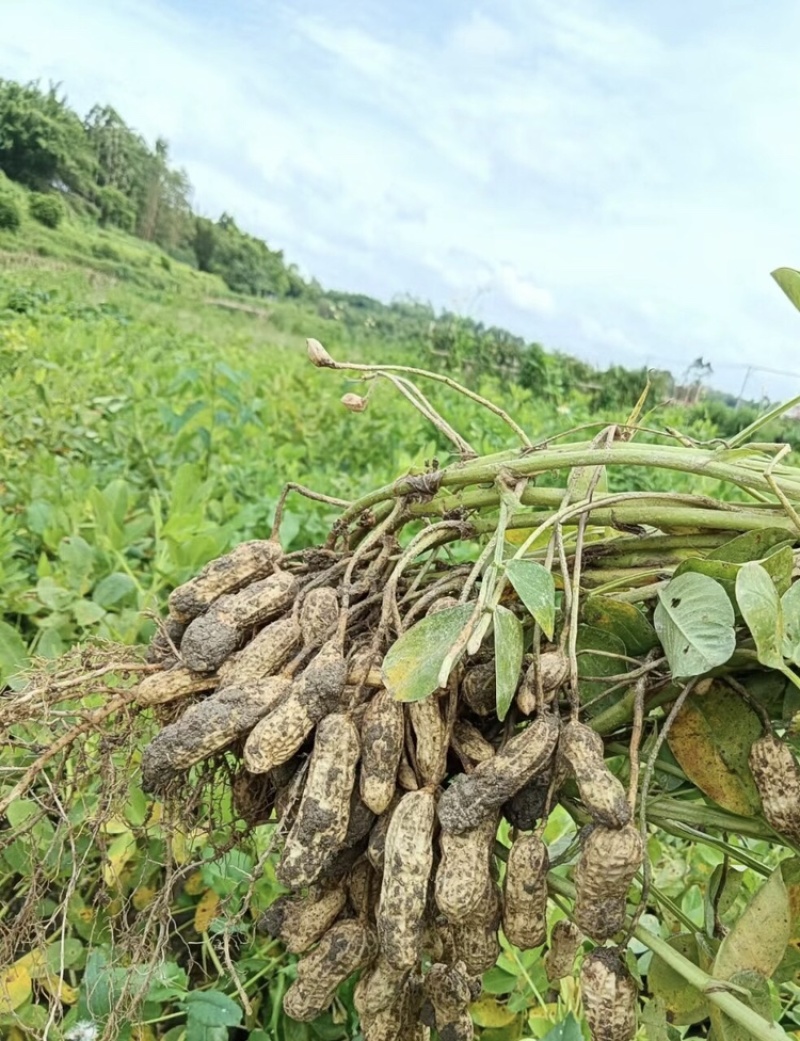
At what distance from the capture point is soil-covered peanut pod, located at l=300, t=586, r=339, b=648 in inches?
33.6

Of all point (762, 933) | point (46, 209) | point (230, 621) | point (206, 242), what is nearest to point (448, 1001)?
point (762, 933)

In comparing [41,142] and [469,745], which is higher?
[41,142]

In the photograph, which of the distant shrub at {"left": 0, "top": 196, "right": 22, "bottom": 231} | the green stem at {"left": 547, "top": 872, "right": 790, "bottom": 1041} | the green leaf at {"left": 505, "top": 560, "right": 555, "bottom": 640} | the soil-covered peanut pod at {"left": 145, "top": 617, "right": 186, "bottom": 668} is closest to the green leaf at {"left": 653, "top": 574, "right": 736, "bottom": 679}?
the green leaf at {"left": 505, "top": 560, "right": 555, "bottom": 640}

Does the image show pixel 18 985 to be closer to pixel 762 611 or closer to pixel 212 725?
pixel 212 725

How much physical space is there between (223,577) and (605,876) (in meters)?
0.48

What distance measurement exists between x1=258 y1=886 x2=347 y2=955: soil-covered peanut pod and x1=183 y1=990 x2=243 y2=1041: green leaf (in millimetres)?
322

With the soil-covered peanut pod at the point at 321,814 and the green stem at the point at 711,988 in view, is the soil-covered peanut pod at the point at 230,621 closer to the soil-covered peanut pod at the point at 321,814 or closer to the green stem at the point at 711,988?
the soil-covered peanut pod at the point at 321,814

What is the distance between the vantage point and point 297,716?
2.57 feet

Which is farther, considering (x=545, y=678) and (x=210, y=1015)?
(x=210, y=1015)

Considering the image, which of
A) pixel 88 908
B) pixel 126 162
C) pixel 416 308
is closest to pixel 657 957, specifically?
pixel 88 908

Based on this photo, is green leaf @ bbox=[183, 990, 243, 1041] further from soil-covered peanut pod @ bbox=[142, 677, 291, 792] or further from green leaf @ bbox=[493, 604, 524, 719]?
green leaf @ bbox=[493, 604, 524, 719]

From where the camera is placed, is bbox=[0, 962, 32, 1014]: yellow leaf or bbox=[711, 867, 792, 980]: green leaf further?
bbox=[0, 962, 32, 1014]: yellow leaf

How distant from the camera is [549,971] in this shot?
0.87 metres

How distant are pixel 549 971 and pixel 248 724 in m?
0.39
